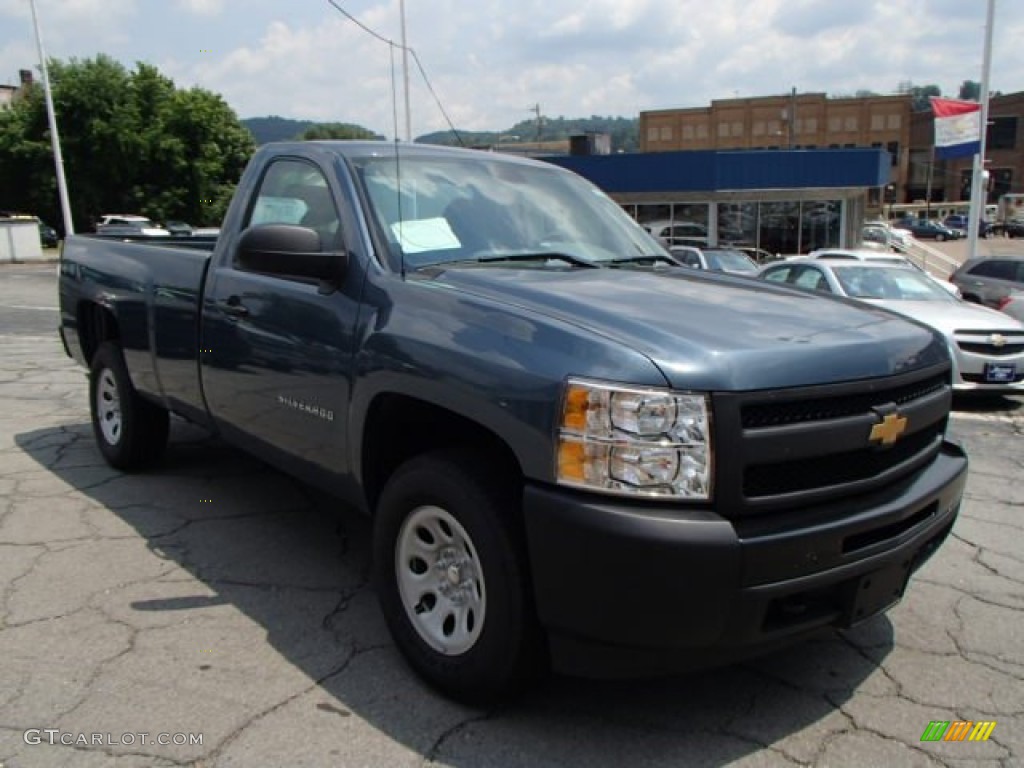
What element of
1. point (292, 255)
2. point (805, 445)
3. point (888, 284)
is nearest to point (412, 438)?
point (292, 255)

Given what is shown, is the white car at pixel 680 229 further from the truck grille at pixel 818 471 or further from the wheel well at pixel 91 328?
the truck grille at pixel 818 471

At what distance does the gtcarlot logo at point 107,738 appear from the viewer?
2.73 meters

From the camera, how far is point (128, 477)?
217 inches

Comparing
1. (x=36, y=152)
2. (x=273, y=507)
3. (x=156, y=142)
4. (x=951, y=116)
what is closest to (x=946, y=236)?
(x=951, y=116)

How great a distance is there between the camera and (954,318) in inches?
365

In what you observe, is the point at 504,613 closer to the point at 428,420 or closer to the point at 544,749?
the point at 544,749

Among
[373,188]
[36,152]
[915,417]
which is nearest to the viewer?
[915,417]

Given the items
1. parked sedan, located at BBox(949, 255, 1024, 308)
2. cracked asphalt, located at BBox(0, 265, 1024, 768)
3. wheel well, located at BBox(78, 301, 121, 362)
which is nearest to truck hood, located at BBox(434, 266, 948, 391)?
cracked asphalt, located at BBox(0, 265, 1024, 768)

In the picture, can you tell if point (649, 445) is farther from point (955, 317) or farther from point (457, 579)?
point (955, 317)

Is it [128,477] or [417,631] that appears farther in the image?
[128,477]

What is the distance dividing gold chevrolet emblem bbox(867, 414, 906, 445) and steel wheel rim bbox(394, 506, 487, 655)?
1.29 metres

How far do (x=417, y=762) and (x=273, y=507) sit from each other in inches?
105

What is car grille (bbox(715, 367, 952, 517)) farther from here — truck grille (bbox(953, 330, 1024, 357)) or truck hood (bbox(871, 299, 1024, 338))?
truck grille (bbox(953, 330, 1024, 357))

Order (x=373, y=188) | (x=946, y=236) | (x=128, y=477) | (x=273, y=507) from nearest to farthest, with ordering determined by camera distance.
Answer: (x=373, y=188) → (x=273, y=507) → (x=128, y=477) → (x=946, y=236)
